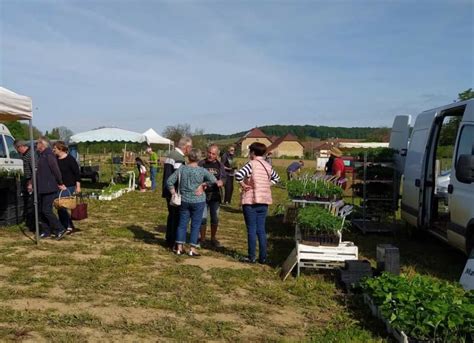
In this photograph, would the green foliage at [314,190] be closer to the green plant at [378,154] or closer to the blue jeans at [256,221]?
Answer: the blue jeans at [256,221]

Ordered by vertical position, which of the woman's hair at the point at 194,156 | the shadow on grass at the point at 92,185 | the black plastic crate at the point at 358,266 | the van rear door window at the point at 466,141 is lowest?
the black plastic crate at the point at 358,266

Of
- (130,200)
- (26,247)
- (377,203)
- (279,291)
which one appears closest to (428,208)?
(377,203)

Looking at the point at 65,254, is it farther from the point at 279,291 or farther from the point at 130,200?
the point at 130,200

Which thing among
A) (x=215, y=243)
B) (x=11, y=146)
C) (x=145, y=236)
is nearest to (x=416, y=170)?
(x=215, y=243)

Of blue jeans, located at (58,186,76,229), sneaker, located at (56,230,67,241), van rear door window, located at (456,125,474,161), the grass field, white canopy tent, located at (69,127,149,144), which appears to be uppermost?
white canopy tent, located at (69,127,149,144)

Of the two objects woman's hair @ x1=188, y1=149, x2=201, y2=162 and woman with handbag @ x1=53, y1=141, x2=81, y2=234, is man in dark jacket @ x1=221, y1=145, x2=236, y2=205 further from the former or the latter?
woman's hair @ x1=188, y1=149, x2=201, y2=162

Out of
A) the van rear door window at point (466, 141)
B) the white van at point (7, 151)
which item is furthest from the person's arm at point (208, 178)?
the white van at point (7, 151)

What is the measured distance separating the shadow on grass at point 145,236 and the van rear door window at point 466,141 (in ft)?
15.2

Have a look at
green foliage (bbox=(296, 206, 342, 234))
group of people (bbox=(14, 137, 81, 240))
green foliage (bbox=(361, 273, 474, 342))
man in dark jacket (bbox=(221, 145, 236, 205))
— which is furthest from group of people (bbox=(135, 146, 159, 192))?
green foliage (bbox=(361, 273, 474, 342))

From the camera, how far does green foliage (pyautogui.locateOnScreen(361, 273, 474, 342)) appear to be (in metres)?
3.68

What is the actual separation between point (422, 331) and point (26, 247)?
591cm

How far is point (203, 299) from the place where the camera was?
513cm

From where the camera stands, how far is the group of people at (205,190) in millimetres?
6578

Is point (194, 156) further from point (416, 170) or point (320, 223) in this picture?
point (416, 170)
